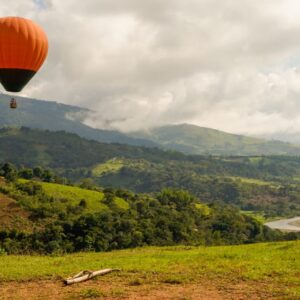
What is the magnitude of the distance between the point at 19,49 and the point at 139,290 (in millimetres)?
25888

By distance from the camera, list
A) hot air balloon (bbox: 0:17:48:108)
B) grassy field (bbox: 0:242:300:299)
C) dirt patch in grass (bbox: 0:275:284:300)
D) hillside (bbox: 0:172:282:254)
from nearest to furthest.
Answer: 1. dirt patch in grass (bbox: 0:275:284:300)
2. grassy field (bbox: 0:242:300:299)
3. hot air balloon (bbox: 0:17:48:108)
4. hillside (bbox: 0:172:282:254)

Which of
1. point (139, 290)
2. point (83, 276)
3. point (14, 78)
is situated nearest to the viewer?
point (139, 290)

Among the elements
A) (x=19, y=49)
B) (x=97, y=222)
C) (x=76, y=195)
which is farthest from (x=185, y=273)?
(x=76, y=195)

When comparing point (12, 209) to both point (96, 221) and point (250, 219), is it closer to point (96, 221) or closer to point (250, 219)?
point (96, 221)

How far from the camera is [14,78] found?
139ft

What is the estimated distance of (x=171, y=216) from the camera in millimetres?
147750

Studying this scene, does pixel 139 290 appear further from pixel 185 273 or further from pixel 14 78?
pixel 14 78

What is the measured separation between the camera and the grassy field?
23797 millimetres

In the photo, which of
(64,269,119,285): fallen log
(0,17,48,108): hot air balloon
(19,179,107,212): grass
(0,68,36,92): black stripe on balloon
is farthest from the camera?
(19,179,107,212): grass

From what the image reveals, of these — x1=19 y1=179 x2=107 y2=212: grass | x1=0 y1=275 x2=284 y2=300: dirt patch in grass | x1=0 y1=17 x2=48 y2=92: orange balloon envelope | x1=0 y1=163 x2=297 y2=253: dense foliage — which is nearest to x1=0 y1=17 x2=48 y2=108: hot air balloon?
x1=0 y1=17 x2=48 y2=92: orange balloon envelope

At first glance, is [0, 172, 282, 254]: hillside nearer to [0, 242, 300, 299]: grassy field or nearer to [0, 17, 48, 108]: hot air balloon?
[0, 17, 48, 108]: hot air balloon

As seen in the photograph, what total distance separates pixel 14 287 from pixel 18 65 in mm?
22045

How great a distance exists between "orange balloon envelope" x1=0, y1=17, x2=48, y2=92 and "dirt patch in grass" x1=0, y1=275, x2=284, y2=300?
2147 centimetres

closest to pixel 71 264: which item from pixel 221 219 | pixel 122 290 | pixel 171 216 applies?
pixel 122 290
